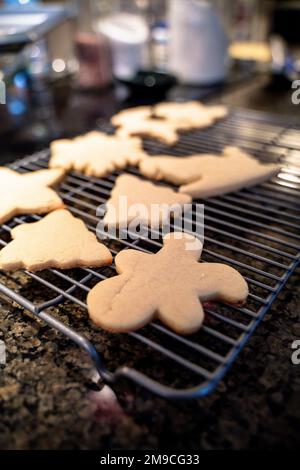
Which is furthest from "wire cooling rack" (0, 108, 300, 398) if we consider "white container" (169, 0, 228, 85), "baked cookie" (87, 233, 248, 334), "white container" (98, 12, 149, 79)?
"white container" (98, 12, 149, 79)

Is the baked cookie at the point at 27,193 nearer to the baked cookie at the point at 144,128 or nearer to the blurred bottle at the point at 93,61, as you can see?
the baked cookie at the point at 144,128

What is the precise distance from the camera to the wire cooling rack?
0.48 metres

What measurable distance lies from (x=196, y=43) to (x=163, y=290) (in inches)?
55.7

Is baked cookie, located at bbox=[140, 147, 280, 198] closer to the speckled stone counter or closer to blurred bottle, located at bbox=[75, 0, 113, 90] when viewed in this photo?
the speckled stone counter

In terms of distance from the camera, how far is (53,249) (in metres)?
0.66

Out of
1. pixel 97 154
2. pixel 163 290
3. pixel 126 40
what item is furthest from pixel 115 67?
pixel 163 290

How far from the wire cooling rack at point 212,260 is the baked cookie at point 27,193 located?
0.03 meters

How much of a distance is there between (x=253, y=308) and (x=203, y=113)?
0.84 meters

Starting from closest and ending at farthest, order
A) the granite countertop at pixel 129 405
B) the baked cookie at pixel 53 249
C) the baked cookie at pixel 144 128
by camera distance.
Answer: the granite countertop at pixel 129 405
the baked cookie at pixel 53 249
the baked cookie at pixel 144 128

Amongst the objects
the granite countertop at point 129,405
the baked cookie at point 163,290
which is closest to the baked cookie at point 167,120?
the baked cookie at point 163,290

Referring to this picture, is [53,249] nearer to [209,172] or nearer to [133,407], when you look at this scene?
[133,407]

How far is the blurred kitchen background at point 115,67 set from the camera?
4.34ft

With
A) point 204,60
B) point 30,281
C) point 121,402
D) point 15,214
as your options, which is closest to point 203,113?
point 204,60

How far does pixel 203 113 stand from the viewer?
127 cm
